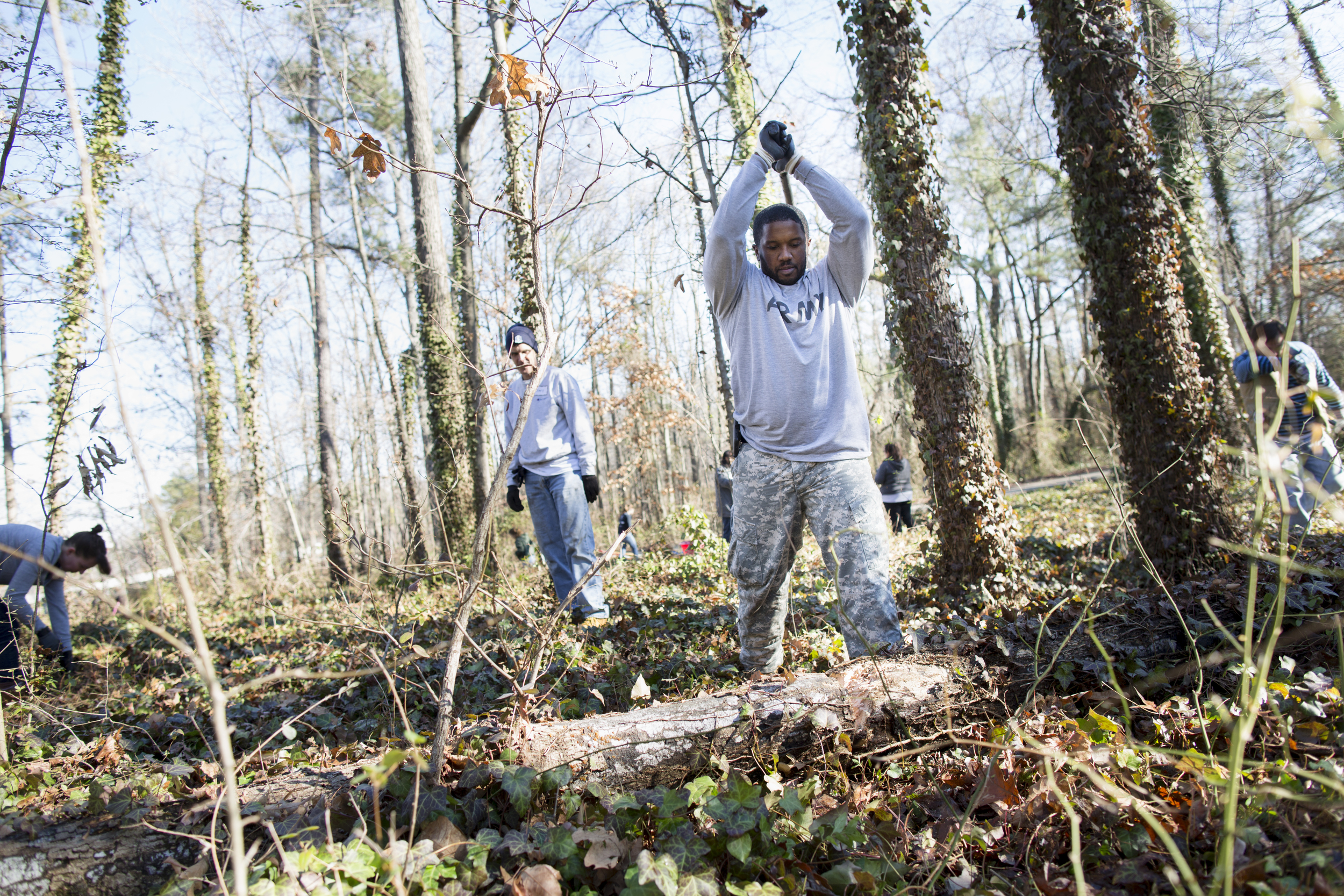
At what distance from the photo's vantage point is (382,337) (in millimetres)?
16781

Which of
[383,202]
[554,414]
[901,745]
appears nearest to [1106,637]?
[901,745]

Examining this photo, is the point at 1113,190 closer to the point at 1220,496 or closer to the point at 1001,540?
the point at 1220,496

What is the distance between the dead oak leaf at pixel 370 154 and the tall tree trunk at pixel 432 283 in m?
6.98

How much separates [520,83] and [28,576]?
5.48 m

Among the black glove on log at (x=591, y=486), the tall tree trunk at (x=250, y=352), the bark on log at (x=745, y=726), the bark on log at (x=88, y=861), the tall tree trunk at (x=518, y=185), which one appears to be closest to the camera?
the bark on log at (x=88, y=861)

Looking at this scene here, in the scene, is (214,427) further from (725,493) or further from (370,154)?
(370,154)

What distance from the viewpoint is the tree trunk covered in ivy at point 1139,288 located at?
4363 mm

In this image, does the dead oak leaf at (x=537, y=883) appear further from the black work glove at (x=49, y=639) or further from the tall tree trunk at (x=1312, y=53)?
the black work glove at (x=49, y=639)

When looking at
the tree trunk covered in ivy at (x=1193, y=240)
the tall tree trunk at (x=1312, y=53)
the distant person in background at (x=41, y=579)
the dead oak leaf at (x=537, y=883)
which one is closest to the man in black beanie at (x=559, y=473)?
the distant person in background at (x=41, y=579)

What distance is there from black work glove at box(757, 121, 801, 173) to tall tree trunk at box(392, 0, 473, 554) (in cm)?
688

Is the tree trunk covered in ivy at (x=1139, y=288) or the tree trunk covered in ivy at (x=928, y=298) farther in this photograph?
the tree trunk covered in ivy at (x=928, y=298)

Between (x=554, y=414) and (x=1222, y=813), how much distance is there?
4.50 m

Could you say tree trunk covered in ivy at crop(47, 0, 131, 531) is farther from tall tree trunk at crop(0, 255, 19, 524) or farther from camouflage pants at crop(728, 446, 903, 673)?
camouflage pants at crop(728, 446, 903, 673)

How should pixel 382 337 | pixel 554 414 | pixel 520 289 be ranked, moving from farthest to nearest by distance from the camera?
pixel 382 337 < pixel 520 289 < pixel 554 414
